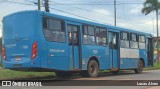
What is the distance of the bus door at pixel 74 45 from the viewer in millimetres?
20203

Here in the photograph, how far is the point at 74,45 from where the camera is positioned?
68.0 feet

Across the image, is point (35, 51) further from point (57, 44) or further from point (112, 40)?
point (112, 40)

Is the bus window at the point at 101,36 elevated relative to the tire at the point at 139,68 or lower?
elevated

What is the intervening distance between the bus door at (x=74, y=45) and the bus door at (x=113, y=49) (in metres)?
3.81

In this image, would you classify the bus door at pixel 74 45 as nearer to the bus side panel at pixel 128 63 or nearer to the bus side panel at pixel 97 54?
the bus side panel at pixel 97 54

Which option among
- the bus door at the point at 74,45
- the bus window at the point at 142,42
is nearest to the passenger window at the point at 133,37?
the bus window at the point at 142,42

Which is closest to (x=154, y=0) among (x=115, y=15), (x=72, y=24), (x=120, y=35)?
(x=115, y=15)

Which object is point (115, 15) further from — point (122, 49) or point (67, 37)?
point (67, 37)

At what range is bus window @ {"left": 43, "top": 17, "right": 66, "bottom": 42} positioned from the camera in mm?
18562

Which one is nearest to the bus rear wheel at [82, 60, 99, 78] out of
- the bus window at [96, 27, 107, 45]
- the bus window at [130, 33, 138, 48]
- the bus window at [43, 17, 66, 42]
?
the bus window at [96, 27, 107, 45]

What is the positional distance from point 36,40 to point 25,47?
2.16 feet

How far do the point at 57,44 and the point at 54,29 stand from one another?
0.73m

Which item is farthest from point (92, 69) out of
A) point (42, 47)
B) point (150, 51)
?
point (150, 51)

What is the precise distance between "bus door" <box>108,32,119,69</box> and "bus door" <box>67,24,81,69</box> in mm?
3810
